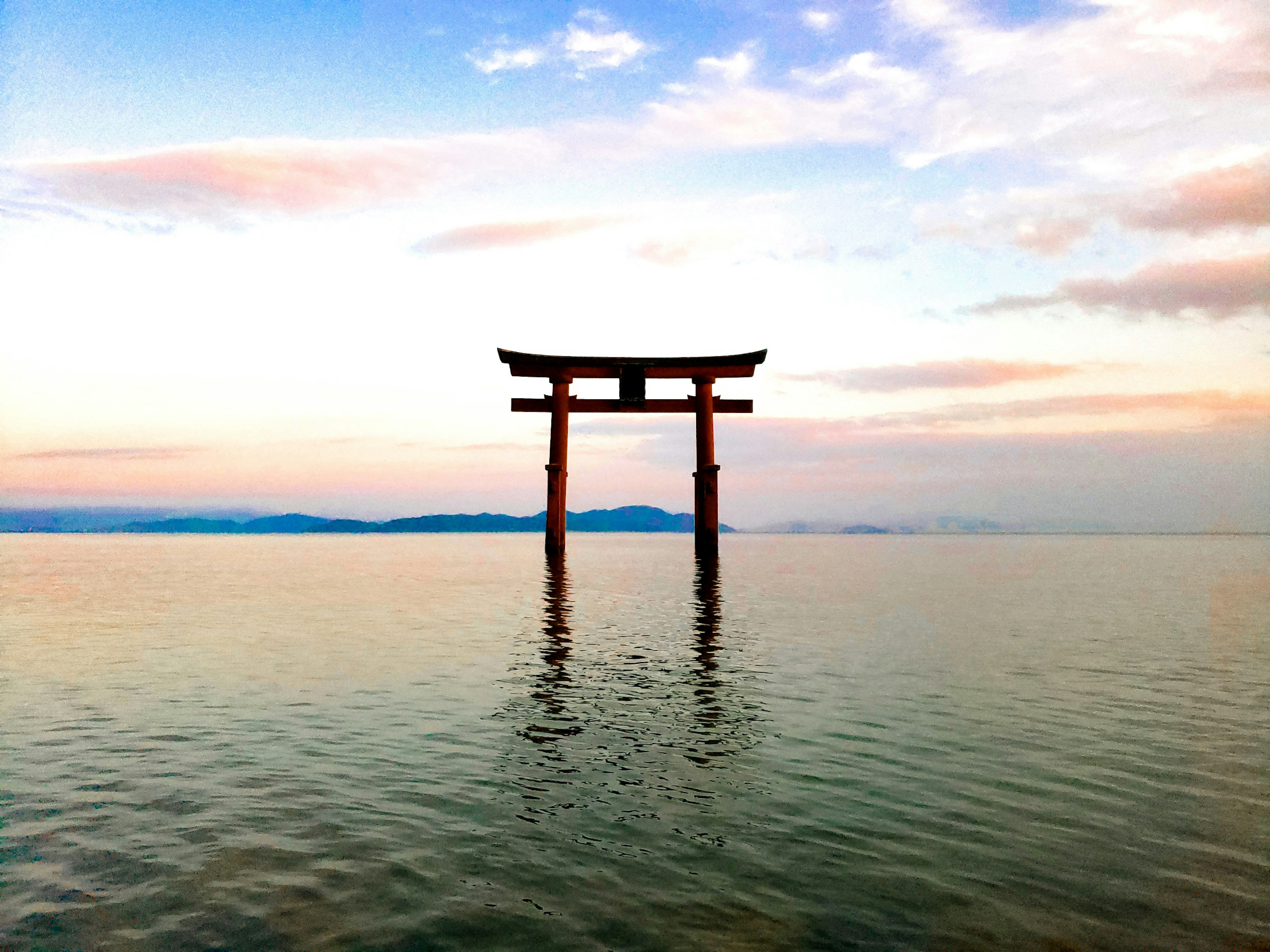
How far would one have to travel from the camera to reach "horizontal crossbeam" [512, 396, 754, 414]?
31.3 metres

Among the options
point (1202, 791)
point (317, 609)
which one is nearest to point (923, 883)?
point (1202, 791)

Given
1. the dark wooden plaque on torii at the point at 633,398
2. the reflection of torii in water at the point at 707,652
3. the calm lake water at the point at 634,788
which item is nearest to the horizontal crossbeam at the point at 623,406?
the dark wooden plaque on torii at the point at 633,398

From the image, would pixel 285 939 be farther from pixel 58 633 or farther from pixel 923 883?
pixel 58 633

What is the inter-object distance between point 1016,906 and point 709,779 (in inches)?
100

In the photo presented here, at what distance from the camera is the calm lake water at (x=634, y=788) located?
408 cm

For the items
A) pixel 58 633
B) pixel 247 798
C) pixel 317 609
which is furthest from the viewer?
pixel 317 609

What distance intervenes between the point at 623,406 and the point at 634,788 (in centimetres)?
2566

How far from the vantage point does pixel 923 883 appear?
446cm

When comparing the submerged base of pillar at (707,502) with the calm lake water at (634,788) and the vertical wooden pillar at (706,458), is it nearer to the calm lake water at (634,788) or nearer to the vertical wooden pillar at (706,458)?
the vertical wooden pillar at (706,458)

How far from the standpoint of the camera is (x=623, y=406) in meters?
31.3

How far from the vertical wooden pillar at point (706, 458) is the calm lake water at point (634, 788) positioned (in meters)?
14.9

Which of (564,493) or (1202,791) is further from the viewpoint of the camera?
(564,493)

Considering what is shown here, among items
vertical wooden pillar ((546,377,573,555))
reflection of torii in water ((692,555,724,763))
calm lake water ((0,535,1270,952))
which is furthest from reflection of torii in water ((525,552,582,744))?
vertical wooden pillar ((546,377,573,555))

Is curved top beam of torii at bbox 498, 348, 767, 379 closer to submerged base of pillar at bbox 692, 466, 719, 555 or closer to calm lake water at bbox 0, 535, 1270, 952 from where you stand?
submerged base of pillar at bbox 692, 466, 719, 555
